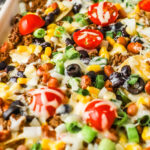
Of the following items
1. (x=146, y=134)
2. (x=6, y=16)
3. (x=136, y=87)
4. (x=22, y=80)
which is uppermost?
(x=6, y=16)

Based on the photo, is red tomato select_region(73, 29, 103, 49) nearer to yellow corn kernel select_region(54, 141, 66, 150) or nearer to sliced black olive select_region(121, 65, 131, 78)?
sliced black olive select_region(121, 65, 131, 78)

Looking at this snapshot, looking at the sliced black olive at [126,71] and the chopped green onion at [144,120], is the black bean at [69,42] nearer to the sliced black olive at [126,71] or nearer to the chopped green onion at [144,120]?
the sliced black olive at [126,71]

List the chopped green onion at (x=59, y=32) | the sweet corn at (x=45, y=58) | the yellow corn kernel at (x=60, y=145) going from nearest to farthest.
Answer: the yellow corn kernel at (x=60, y=145)
the sweet corn at (x=45, y=58)
the chopped green onion at (x=59, y=32)

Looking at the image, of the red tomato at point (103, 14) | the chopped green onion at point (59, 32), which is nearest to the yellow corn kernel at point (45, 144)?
the chopped green onion at point (59, 32)

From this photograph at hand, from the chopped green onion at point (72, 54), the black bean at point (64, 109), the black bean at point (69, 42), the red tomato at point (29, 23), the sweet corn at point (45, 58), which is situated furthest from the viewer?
the red tomato at point (29, 23)

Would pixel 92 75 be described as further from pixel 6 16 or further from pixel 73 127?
pixel 6 16

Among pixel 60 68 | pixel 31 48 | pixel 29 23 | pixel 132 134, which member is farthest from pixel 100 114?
pixel 29 23
